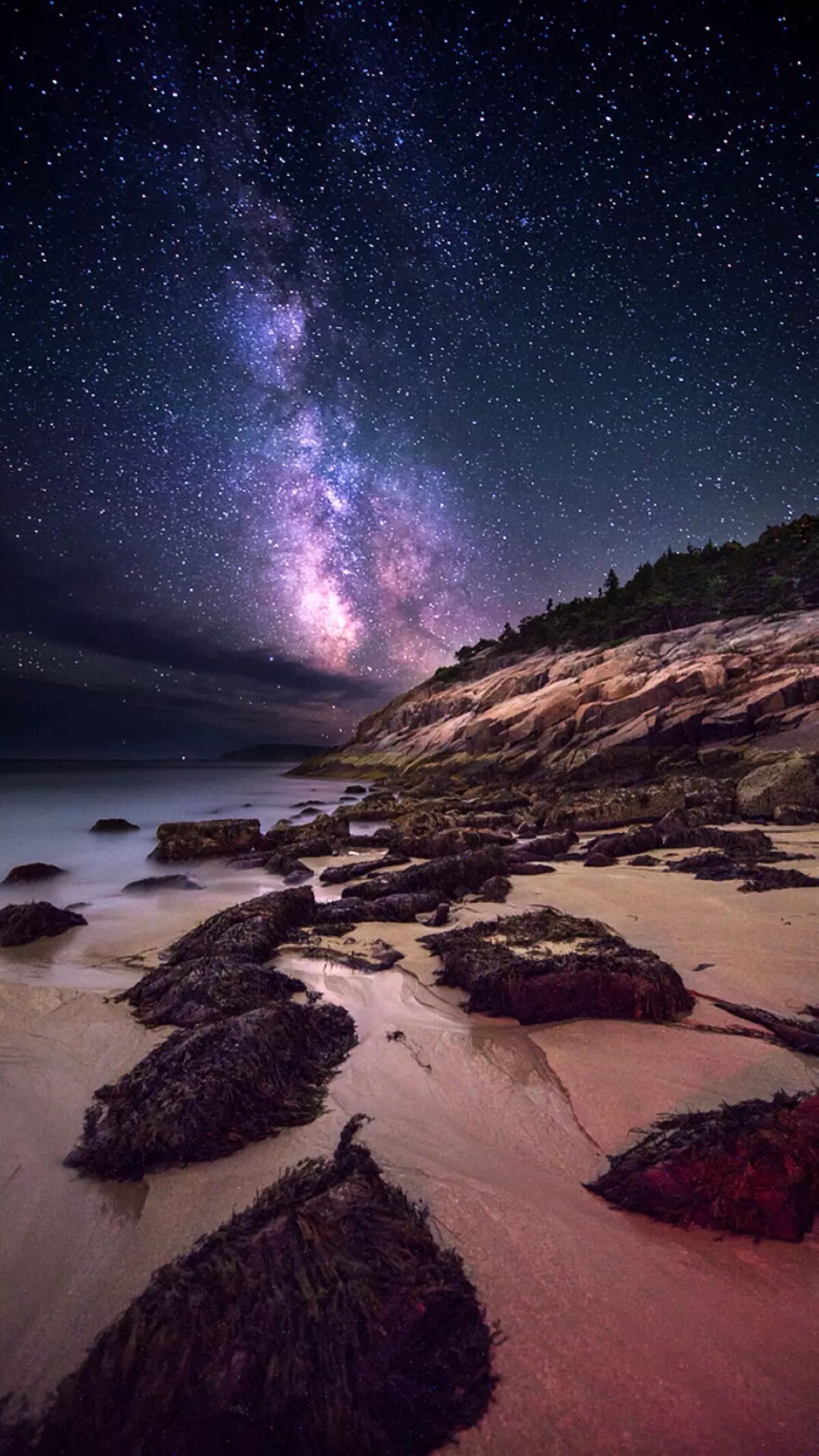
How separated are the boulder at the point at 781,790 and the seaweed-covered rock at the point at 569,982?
34.7ft

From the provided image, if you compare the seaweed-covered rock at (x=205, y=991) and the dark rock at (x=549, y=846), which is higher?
the seaweed-covered rock at (x=205, y=991)

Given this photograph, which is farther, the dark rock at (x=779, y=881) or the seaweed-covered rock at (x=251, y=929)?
the dark rock at (x=779, y=881)

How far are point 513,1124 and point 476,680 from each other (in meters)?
48.4

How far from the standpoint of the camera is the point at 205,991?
13.4 feet

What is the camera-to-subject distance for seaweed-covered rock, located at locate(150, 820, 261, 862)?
1263 cm

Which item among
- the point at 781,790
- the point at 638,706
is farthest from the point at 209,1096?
the point at 638,706

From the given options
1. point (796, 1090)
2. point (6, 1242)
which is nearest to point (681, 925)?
point (796, 1090)

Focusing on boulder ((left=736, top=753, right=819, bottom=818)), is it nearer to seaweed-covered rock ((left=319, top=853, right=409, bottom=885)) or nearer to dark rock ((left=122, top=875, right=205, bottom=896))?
seaweed-covered rock ((left=319, top=853, right=409, bottom=885))

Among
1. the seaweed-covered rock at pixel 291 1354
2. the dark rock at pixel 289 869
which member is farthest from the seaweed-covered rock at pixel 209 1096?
the dark rock at pixel 289 869

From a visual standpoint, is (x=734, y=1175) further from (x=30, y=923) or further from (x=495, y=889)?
(x=30, y=923)

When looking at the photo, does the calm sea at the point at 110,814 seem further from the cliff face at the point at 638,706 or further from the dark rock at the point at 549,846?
the cliff face at the point at 638,706

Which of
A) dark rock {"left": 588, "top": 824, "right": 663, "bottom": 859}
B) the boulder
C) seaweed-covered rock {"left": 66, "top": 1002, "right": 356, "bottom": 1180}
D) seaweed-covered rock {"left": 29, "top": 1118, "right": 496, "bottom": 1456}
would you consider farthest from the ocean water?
the boulder

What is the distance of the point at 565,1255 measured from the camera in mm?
1979

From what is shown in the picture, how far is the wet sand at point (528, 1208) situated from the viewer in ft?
4.92
